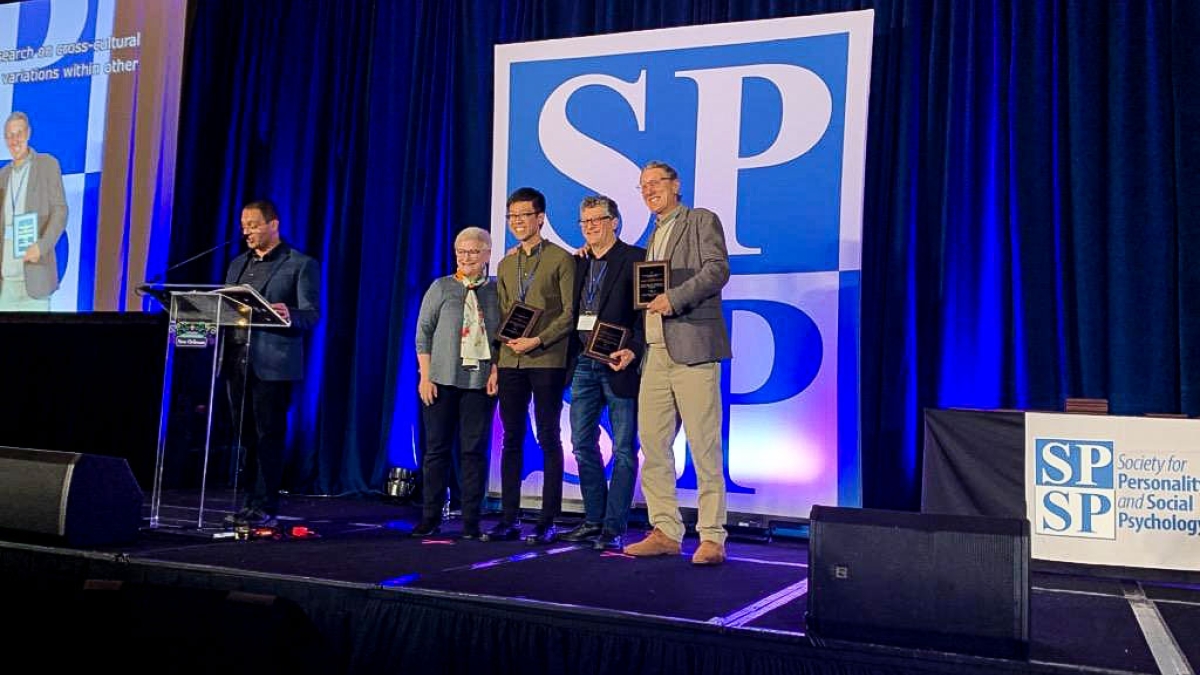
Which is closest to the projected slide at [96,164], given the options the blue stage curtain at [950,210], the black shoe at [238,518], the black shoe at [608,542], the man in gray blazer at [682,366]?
the blue stage curtain at [950,210]

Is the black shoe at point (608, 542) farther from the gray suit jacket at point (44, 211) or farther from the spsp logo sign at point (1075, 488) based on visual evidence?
the gray suit jacket at point (44, 211)

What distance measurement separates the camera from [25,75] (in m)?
6.86

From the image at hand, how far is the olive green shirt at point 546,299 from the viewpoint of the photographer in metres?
4.31

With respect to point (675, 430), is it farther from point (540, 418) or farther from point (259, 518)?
point (259, 518)

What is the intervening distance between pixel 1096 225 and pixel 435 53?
408cm

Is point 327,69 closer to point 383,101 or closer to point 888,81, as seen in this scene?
point 383,101

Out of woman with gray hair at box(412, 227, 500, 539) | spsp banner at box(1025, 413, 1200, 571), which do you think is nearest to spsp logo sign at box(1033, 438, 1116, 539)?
spsp banner at box(1025, 413, 1200, 571)

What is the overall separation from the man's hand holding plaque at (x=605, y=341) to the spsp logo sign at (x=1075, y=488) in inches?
69.9

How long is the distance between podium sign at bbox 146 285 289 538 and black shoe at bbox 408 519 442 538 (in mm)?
771

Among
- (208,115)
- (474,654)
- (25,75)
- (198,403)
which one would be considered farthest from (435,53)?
(474,654)

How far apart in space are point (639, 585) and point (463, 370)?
4.86 ft

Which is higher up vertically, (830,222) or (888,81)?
(888,81)

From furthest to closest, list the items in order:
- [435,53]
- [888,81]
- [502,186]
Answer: [435,53] < [502,186] < [888,81]

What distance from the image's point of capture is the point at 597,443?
4391 mm
